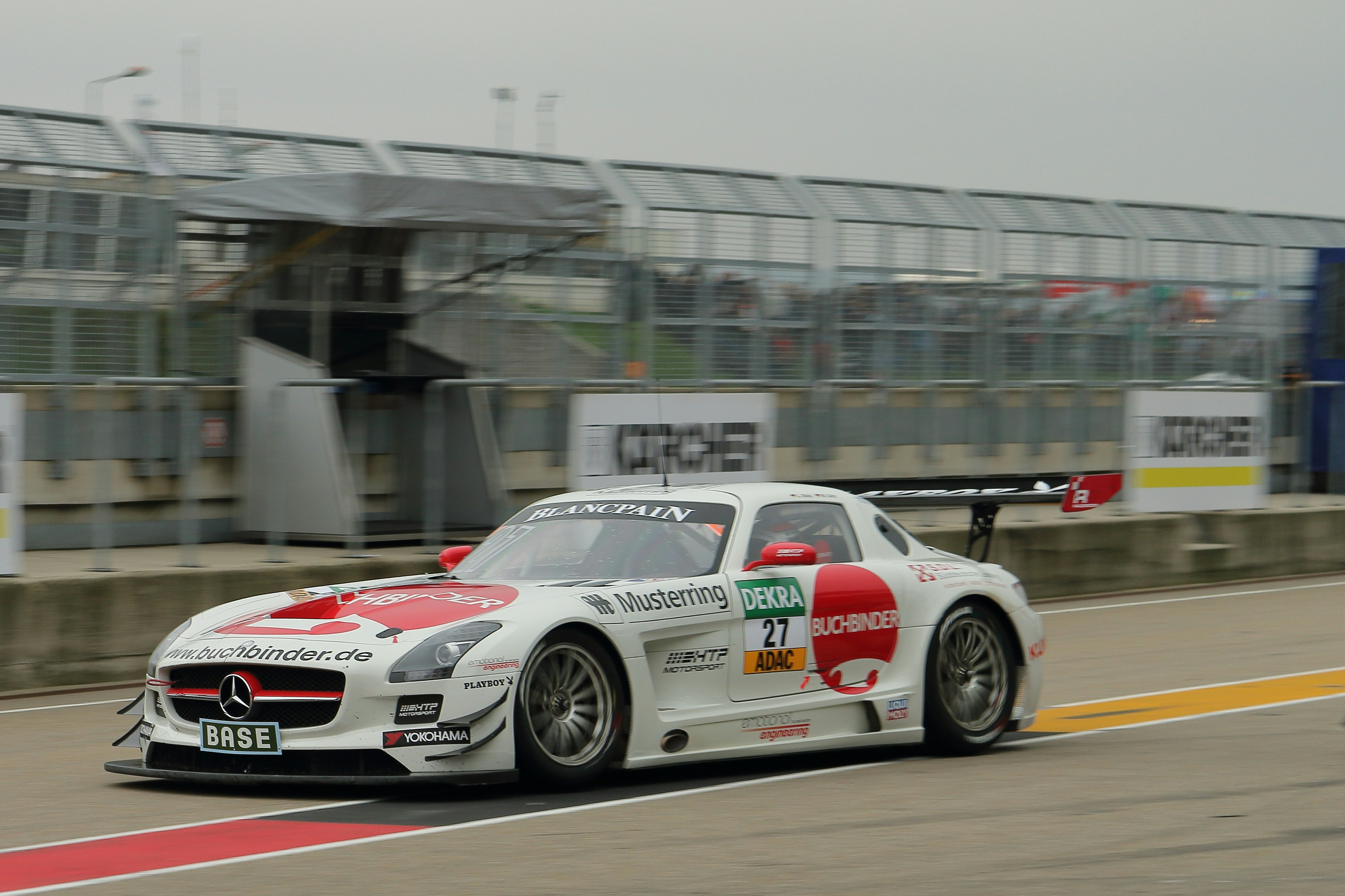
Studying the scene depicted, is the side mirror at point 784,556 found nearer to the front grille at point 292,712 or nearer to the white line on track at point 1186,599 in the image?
the front grille at point 292,712

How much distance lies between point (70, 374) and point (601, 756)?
9.59m

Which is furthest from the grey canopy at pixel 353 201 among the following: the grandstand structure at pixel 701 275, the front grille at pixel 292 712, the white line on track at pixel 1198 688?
the front grille at pixel 292 712

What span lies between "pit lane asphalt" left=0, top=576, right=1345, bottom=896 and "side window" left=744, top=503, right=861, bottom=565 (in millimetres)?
1021

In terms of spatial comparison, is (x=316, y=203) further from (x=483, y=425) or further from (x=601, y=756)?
(x=601, y=756)

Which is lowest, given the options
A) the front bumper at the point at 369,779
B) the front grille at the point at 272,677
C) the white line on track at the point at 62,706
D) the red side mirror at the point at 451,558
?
the white line on track at the point at 62,706

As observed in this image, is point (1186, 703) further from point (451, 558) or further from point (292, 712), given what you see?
point (292, 712)

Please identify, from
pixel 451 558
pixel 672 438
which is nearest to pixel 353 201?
pixel 672 438

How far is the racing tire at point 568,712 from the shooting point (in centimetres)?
719

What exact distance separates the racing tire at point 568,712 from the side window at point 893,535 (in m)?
2.15

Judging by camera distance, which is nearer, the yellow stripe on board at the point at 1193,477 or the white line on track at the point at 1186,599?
the white line on track at the point at 1186,599

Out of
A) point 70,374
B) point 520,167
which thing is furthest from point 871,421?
point 70,374

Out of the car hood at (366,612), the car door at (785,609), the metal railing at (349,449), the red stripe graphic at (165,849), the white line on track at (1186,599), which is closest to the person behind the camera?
the red stripe graphic at (165,849)

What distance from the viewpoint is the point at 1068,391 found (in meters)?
22.5

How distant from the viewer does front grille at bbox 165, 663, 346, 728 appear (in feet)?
23.3
